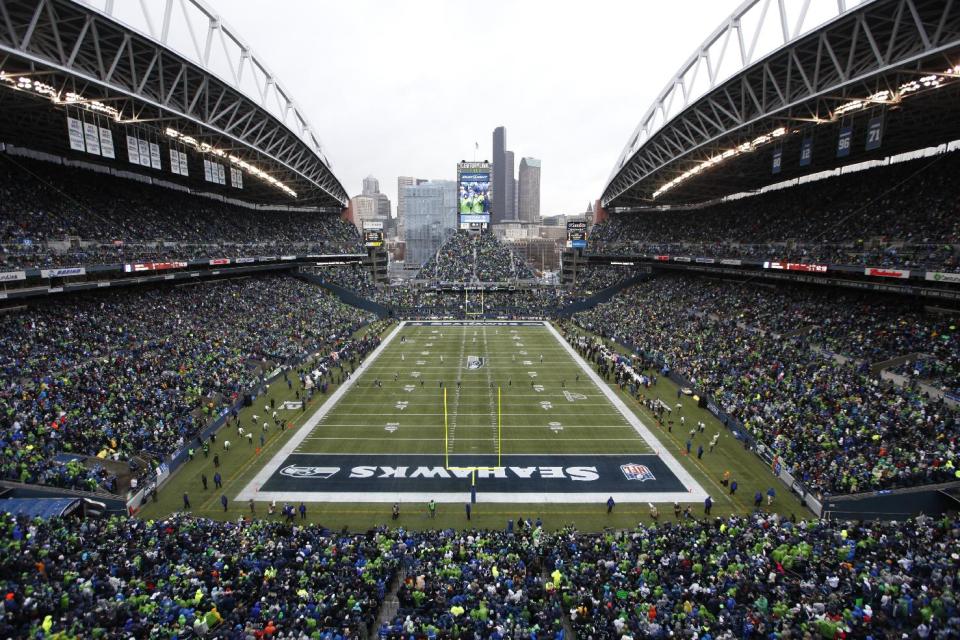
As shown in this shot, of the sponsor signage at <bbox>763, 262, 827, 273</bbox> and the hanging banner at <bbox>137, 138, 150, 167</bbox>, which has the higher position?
the hanging banner at <bbox>137, 138, 150, 167</bbox>

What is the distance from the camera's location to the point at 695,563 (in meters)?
11.4

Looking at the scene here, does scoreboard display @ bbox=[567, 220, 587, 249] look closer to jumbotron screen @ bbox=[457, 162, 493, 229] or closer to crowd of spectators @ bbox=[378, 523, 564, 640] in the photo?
jumbotron screen @ bbox=[457, 162, 493, 229]

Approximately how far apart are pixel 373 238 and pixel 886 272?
214 ft

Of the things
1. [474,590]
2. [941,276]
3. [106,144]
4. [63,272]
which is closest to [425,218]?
[63,272]

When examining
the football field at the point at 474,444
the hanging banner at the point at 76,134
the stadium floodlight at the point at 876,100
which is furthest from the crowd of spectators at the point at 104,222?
the stadium floodlight at the point at 876,100

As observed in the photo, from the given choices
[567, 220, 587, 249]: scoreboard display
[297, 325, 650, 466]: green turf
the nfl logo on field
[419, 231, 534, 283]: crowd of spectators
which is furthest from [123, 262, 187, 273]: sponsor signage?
[567, 220, 587, 249]: scoreboard display

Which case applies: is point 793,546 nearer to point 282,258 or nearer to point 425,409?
point 425,409

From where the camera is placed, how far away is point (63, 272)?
1027 inches

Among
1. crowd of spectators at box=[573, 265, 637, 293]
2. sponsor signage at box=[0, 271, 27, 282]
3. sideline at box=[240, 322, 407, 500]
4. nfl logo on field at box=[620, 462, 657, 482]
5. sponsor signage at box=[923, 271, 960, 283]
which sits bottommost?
Answer: nfl logo on field at box=[620, 462, 657, 482]

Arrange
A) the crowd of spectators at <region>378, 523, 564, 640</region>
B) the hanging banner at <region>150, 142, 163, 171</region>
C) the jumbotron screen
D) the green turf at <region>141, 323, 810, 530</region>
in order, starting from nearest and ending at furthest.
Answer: the crowd of spectators at <region>378, 523, 564, 640</region> → the green turf at <region>141, 323, 810, 530</region> → the hanging banner at <region>150, 142, 163, 171</region> → the jumbotron screen

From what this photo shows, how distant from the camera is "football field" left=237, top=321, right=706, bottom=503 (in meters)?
18.1

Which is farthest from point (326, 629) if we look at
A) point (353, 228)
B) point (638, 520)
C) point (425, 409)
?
point (353, 228)

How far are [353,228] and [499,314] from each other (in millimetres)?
35385

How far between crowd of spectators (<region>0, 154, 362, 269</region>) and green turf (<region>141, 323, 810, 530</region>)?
14.9 metres
